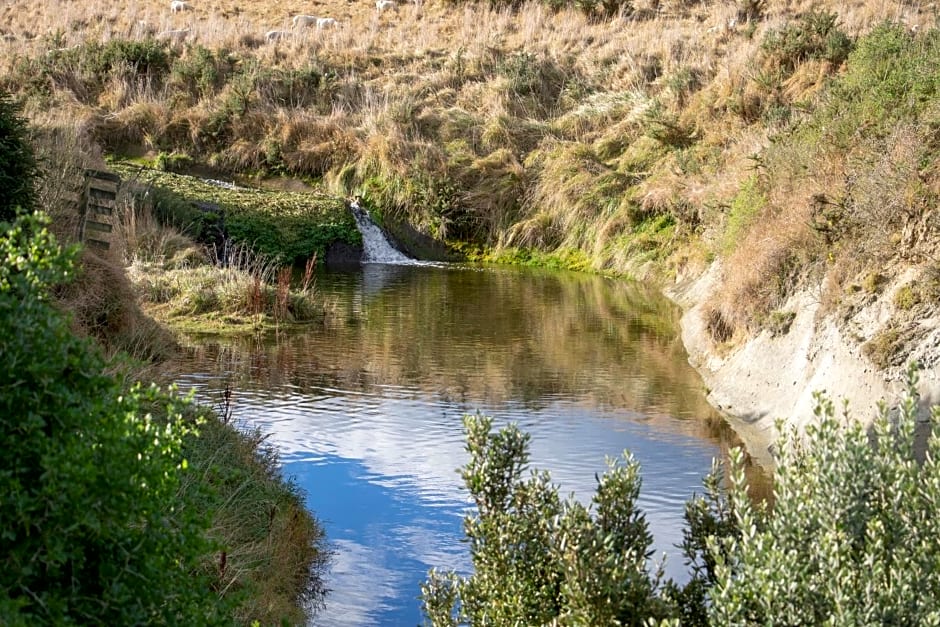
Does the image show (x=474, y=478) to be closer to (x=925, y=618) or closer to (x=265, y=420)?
(x=925, y=618)

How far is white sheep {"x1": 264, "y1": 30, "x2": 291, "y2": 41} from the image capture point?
128ft

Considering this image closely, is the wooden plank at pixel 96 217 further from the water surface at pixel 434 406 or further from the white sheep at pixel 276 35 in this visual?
the white sheep at pixel 276 35

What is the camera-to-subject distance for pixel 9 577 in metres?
3.14

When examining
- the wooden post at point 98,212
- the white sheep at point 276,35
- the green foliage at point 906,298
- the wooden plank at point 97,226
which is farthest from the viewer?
the white sheep at point 276,35

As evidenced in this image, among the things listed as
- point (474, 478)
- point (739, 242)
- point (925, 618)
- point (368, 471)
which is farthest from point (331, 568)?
point (739, 242)

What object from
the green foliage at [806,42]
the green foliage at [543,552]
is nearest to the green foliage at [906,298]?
the green foliage at [543,552]

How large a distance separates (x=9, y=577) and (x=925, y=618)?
9.69 ft

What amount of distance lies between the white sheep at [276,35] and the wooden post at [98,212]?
24738 millimetres

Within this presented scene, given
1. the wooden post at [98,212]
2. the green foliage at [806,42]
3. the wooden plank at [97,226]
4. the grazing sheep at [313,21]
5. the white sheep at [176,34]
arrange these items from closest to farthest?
the wooden post at [98,212] < the wooden plank at [97,226] < the green foliage at [806,42] < the white sheep at [176,34] < the grazing sheep at [313,21]

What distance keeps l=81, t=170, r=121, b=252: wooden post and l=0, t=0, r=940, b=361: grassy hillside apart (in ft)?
7.19

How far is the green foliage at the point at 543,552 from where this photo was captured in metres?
4.57

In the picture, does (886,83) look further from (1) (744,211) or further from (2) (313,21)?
(2) (313,21)

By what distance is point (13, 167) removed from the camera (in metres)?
8.57

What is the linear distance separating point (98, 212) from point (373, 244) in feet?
45.1
